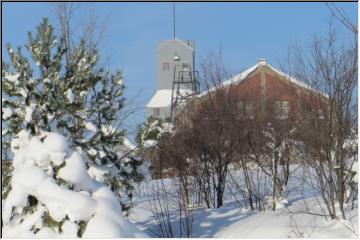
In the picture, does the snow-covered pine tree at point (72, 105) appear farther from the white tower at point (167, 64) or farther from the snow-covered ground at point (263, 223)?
the white tower at point (167, 64)

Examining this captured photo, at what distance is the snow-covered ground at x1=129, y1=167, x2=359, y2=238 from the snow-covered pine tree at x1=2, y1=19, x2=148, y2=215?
4.72ft

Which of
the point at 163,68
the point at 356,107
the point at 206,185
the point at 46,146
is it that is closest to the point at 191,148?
the point at 206,185

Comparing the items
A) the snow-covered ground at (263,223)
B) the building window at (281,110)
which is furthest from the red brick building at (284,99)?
the snow-covered ground at (263,223)

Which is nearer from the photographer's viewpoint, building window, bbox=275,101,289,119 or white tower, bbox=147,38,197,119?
building window, bbox=275,101,289,119

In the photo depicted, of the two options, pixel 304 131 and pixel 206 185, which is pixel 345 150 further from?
pixel 206 185

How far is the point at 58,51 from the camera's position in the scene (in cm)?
951

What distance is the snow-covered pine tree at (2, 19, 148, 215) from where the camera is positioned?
8.70 meters

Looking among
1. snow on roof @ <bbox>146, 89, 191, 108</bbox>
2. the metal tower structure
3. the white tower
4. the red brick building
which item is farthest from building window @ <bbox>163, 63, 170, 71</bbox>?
the red brick building

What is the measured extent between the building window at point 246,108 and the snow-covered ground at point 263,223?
7.14ft

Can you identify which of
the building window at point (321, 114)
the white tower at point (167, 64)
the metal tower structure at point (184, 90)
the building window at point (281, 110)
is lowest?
the building window at point (321, 114)

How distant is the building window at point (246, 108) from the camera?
13691 millimetres

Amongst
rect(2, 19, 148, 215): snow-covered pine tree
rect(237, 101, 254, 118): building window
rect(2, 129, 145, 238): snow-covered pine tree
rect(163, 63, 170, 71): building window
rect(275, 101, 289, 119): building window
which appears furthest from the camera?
rect(163, 63, 170, 71): building window

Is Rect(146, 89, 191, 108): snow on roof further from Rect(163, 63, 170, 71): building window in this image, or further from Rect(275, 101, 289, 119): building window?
Rect(275, 101, 289, 119): building window

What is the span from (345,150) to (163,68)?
3440 centimetres
